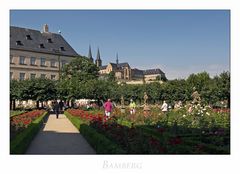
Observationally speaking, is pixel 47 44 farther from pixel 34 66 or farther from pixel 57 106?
pixel 57 106

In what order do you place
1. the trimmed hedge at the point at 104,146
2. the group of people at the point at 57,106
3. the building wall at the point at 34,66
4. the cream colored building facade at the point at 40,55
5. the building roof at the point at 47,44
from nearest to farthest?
1. the trimmed hedge at the point at 104,146
2. the group of people at the point at 57,106
3. the building wall at the point at 34,66
4. the cream colored building facade at the point at 40,55
5. the building roof at the point at 47,44

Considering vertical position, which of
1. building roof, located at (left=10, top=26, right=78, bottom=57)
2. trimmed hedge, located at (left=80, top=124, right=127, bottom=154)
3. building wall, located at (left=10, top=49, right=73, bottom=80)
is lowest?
trimmed hedge, located at (left=80, top=124, right=127, bottom=154)

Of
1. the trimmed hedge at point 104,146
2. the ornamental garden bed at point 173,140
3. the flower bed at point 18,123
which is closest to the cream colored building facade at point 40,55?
the flower bed at point 18,123

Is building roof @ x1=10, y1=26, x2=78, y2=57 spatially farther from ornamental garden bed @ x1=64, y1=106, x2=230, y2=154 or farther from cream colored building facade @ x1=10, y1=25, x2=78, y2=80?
ornamental garden bed @ x1=64, y1=106, x2=230, y2=154

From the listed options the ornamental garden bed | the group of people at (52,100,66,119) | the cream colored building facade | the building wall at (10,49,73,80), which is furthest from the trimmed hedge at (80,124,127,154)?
the cream colored building facade

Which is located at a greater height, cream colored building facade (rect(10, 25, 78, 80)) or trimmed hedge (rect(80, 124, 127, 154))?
cream colored building facade (rect(10, 25, 78, 80))

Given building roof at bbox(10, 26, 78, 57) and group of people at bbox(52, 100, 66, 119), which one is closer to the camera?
group of people at bbox(52, 100, 66, 119)

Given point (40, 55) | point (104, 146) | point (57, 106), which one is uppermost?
point (40, 55)

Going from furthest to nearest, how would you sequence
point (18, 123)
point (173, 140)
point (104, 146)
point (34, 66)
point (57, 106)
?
point (34, 66) < point (57, 106) < point (18, 123) < point (104, 146) < point (173, 140)

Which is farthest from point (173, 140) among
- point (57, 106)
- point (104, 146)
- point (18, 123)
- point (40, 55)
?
point (40, 55)

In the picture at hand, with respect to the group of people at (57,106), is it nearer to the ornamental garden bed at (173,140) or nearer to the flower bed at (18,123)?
the flower bed at (18,123)

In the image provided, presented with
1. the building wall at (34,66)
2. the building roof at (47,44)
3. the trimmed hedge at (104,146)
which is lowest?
the trimmed hedge at (104,146)
